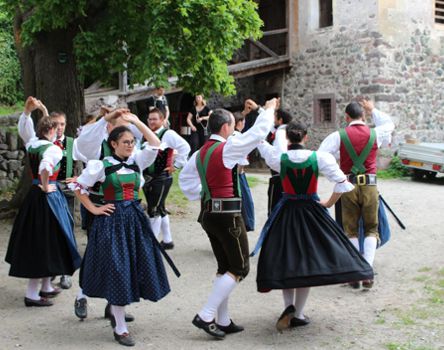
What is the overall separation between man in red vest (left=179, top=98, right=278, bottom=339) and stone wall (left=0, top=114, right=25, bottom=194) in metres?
7.46

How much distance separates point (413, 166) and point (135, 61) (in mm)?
7733

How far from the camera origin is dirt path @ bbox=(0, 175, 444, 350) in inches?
180

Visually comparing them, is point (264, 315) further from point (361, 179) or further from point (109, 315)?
point (361, 179)

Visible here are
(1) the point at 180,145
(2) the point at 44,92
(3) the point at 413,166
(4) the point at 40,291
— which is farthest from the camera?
(3) the point at 413,166

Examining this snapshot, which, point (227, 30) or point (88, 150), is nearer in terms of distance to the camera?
point (88, 150)

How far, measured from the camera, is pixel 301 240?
4660 millimetres

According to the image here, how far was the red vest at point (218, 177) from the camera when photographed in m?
4.64

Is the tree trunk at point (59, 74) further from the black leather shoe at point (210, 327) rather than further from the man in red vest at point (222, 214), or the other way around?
the black leather shoe at point (210, 327)

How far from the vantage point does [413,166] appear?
531 inches

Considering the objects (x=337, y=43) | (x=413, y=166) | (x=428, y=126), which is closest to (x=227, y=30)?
(x=413, y=166)

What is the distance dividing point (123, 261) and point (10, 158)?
764 cm

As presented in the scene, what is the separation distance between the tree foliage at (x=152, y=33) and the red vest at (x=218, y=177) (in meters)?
3.18

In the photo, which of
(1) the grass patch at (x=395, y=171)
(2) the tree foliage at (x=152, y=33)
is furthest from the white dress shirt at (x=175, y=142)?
(1) the grass patch at (x=395, y=171)

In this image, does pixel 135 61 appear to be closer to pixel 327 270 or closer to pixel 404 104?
pixel 327 270
